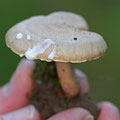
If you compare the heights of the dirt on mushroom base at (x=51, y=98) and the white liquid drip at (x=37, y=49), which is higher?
the white liquid drip at (x=37, y=49)

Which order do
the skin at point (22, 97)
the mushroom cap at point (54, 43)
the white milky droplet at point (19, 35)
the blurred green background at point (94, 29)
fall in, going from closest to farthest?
1. the mushroom cap at point (54, 43)
2. the white milky droplet at point (19, 35)
3. the skin at point (22, 97)
4. the blurred green background at point (94, 29)

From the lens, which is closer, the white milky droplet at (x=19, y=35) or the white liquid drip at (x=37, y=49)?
the white liquid drip at (x=37, y=49)

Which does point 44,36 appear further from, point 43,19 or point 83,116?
point 83,116

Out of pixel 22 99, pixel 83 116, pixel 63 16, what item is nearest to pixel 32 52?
pixel 63 16

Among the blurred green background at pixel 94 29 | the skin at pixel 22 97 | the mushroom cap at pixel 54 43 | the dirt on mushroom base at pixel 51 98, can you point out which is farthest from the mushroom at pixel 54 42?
the blurred green background at pixel 94 29

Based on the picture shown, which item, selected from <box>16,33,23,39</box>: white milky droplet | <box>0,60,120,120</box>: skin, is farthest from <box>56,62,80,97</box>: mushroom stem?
<box>16,33,23,39</box>: white milky droplet

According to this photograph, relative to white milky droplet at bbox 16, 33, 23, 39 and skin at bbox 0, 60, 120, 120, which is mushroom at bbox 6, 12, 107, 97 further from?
skin at bbox 0, 60, 120, 120

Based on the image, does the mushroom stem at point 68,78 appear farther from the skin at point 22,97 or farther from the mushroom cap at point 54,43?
the mushroom cap at point 54,43
